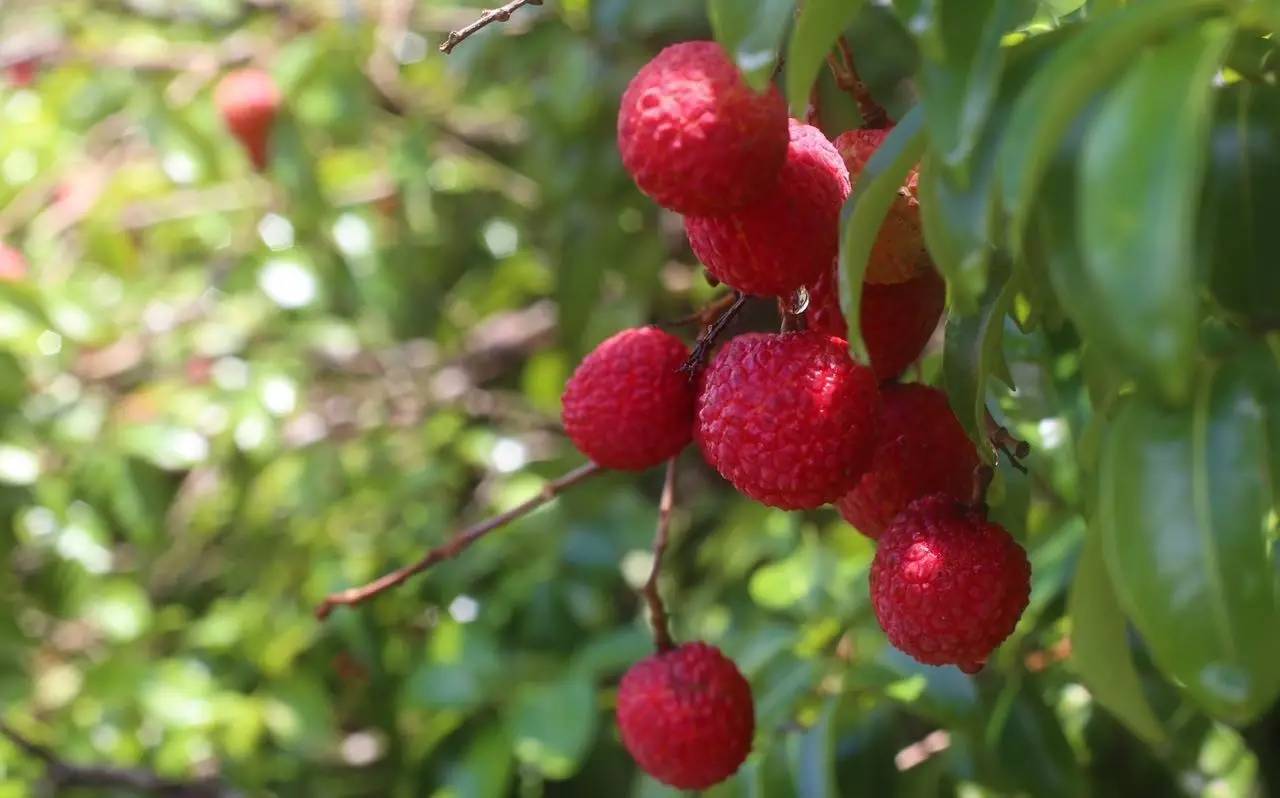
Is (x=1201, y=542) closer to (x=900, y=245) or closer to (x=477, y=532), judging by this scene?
(x=900, y=245)

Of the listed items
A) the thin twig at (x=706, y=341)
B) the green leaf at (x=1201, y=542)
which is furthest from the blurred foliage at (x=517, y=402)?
the thin twig at (x=706, y=341)

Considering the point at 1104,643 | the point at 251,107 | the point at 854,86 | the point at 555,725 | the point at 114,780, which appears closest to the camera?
the point at 1104,643

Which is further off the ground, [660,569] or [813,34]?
[813,34]

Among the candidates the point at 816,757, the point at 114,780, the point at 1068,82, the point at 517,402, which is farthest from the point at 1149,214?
the point at 517,402

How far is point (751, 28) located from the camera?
1.99 ft

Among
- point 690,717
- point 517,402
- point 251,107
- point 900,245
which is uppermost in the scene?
point 900,245

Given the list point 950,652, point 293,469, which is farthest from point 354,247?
point 950,652

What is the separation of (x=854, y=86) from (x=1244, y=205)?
0.89 feet

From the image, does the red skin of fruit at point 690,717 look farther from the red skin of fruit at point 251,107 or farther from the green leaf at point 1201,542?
the red skin of fruit at point 251,107

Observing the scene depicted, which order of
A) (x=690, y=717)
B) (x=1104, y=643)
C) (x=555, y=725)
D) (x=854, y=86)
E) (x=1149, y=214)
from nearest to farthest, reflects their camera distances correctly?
(x=1149, y=214), (x=1104, y=643), (x=854, y=86), (x=690, y=717), (x=555, y=725)

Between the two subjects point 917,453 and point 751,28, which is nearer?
point 751,28

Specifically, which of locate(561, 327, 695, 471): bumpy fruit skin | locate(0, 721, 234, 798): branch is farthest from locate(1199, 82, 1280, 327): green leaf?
locate(0, 721, 234, 798): branch

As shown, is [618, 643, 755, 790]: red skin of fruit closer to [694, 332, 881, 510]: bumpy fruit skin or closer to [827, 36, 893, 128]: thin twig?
[694, 332, 881, 510]: bumpy fruit skin

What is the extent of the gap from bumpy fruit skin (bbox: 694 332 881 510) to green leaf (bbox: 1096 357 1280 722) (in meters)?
0.21
